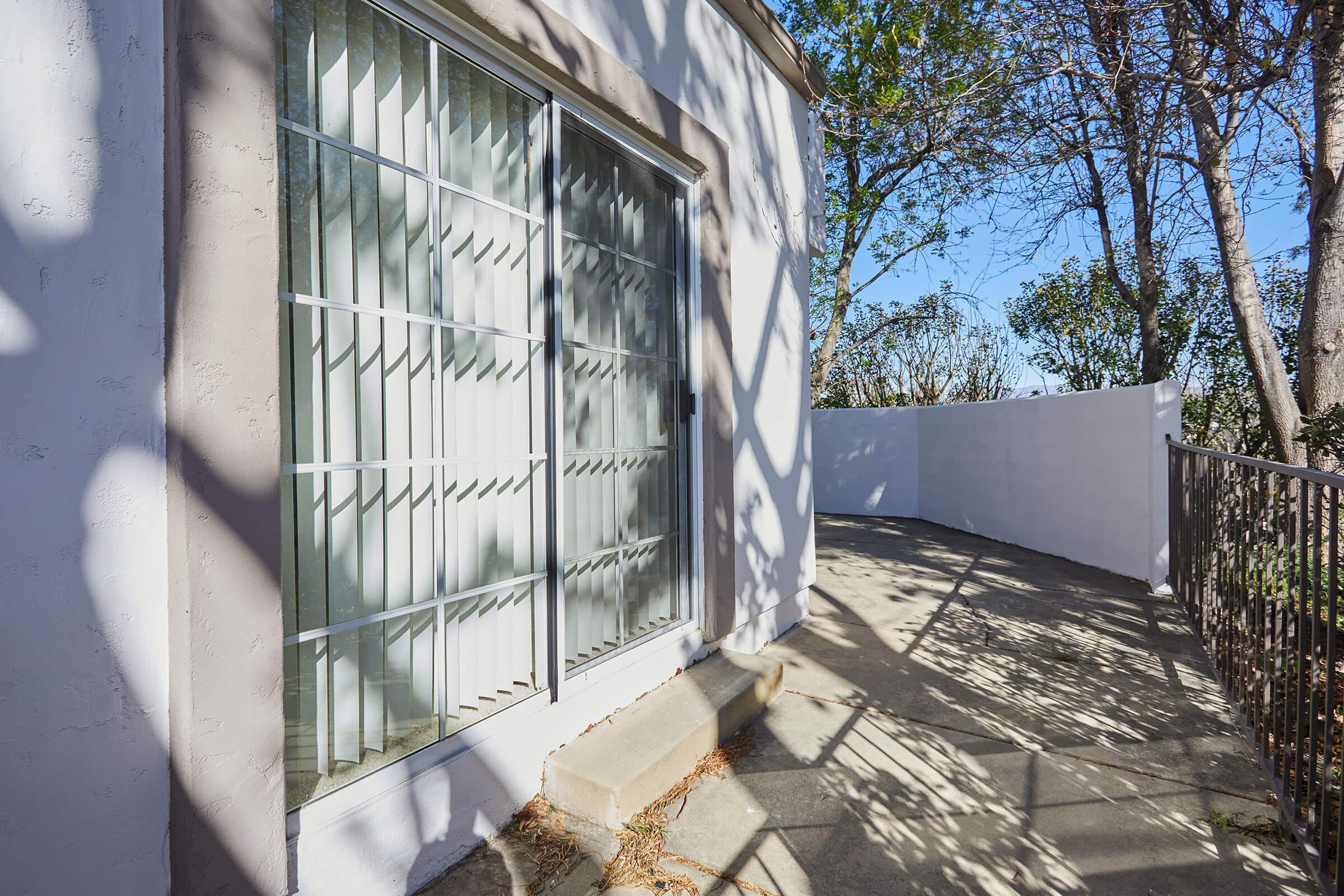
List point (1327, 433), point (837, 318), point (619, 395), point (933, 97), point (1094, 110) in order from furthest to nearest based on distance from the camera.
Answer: point (837, 318) < point (1094, 110) < point (933, 97) < point (1327, 433) < point (619, 395)

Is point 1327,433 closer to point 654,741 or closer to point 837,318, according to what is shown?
point 654,741

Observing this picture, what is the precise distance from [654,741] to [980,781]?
3.61 feet

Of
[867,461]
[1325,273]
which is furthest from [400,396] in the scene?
[867,461]

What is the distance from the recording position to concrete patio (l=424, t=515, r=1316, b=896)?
1840mm

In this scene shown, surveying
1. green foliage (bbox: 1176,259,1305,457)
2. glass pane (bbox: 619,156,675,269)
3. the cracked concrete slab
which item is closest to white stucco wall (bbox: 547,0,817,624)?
glass pane (bbox: 619,156,675,269)

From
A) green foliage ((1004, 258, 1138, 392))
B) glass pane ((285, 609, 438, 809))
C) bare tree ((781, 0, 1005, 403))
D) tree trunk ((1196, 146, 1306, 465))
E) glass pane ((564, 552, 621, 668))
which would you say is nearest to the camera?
glass pane ((285, 609, 438, 809))

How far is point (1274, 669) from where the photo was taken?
2.15 m

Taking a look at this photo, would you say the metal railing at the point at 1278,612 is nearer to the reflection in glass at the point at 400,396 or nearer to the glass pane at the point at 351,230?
the reflection in glass at the point at 400,396

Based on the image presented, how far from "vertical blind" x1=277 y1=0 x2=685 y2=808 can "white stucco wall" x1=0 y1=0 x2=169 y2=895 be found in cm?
35

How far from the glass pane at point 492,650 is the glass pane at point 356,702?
79mm

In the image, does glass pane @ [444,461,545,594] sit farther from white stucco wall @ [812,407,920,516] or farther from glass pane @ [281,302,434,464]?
white stucco wall @ [812,407,920,516]

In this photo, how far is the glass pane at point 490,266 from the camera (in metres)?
2.00

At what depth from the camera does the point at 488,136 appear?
2.13 m

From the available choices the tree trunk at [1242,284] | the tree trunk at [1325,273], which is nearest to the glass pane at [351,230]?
the tree trunk at [1242,284]
